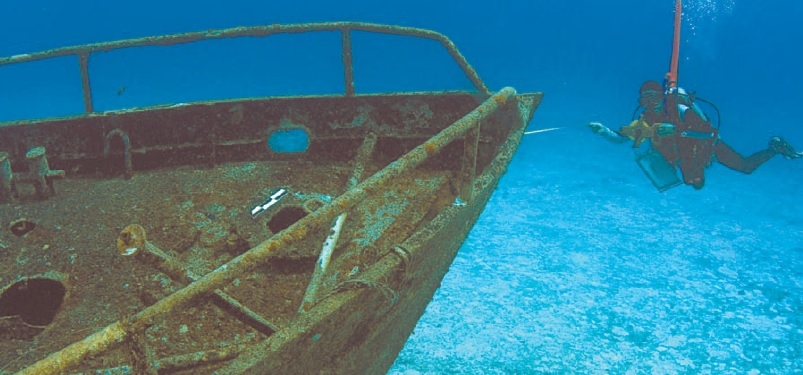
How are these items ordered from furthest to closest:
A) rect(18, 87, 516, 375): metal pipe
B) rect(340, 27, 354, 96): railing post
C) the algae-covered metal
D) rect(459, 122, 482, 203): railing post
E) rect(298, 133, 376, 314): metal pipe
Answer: rect(340, 27, 354, 96): railing post, rect(459, 122, 482, 203): railing post, rect(298, 133, 376, 314): metal pipe, the algae-covered metal, rect(18, 87, 516, 375): metal pipe

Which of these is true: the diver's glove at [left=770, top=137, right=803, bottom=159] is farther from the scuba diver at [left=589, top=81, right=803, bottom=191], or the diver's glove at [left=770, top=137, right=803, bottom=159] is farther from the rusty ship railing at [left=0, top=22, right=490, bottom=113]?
the rusty ship railing at [left=0, top=22, right=490, bottom=113]

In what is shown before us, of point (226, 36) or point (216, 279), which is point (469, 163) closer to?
point (216, 279)

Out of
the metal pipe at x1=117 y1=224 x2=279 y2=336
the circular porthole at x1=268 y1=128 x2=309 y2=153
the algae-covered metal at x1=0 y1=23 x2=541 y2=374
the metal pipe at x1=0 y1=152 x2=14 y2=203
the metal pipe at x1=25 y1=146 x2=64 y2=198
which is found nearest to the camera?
the metal pipe at x1=117 y1=224 x2=279 y2=336

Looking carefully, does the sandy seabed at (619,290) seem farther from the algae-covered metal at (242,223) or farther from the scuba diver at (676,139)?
the algae-covered metal at (242,223)

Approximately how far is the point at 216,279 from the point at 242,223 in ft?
8.60

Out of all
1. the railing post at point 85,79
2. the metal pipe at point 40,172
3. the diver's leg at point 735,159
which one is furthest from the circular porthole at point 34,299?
the diver's leg at point 735,159

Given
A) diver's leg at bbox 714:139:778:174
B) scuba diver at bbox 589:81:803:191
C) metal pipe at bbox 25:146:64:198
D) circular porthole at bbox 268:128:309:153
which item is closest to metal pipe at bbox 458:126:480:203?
circular porthole at bbox 268:128:309:153

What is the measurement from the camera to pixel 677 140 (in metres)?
6.48

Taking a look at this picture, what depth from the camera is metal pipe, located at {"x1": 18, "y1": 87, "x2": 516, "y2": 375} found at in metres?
1.44

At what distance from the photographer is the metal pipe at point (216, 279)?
1.44m

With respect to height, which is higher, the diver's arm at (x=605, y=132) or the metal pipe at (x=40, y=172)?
the diver's arm at (x=605, y=132)

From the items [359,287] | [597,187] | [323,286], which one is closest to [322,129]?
[323,286]

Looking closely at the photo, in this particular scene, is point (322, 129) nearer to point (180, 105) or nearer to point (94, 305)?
point (180, 105)

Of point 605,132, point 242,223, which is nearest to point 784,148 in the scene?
point 605,132
